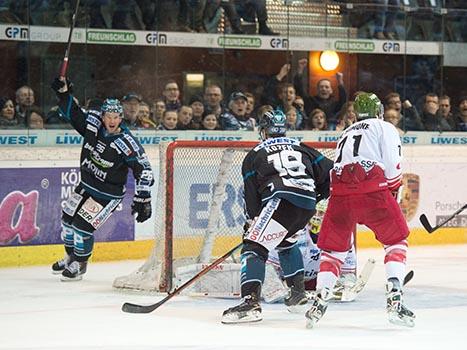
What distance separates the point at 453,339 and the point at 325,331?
66cm

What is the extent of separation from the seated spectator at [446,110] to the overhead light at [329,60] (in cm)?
121

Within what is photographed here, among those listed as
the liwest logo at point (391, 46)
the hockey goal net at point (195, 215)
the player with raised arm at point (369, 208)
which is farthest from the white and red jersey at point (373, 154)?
the liwest logo at point (391, 46)

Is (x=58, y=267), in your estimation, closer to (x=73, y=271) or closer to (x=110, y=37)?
(x=73, y=271)

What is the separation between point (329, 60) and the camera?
453 inches

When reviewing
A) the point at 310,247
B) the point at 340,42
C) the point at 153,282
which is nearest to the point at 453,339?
the point at 310,247

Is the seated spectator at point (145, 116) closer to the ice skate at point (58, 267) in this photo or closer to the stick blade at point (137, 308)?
the ice skate at point (58, 267)

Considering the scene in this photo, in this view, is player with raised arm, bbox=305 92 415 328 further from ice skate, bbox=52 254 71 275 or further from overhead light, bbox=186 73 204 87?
overhead light, bbox=186 73 204 87

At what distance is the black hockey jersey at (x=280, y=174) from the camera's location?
6703mm

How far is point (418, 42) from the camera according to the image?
1196 cm

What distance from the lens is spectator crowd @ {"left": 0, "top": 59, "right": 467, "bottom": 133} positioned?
9.84m

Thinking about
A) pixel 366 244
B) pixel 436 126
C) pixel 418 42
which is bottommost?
pixel 366 244

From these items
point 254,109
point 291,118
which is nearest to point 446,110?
point 291,118

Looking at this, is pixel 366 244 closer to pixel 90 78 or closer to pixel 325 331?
pixel 90 78

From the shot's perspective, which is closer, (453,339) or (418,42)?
(453,339)
